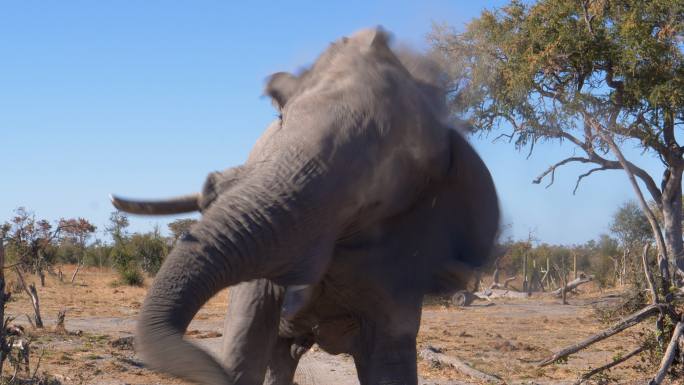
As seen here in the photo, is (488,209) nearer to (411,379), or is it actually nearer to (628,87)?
(411,379)

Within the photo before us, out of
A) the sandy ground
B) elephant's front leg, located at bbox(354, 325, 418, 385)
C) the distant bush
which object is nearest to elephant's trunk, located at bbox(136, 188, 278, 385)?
the sandy ground

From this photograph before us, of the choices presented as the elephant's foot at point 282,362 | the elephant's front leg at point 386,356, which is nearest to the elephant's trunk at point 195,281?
the elephant's front leg at point 386,356

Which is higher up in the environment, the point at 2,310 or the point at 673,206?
the point at 673,206

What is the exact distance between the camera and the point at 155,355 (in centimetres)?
252

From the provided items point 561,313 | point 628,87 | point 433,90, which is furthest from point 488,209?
point 561,313

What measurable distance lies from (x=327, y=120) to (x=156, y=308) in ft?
3.12

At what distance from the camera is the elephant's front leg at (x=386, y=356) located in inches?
156

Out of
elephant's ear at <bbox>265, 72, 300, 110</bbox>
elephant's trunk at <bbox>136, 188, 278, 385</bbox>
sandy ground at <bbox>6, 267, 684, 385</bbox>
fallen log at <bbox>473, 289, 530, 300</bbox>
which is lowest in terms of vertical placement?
sandy ground at <bbox>6, 267, 684, 385</bbox>

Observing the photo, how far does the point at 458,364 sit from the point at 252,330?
20.1 ft

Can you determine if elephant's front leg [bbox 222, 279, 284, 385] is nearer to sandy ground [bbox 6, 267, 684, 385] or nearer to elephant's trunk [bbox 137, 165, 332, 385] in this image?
sandy ground [bbox 6, 267, 684, 385]

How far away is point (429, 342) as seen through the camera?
12.9 meters

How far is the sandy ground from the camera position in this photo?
8.78 metres

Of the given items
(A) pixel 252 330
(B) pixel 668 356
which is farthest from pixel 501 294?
(A) pixel 252 330

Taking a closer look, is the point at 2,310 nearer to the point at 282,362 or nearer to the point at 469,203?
the point at 282,362
